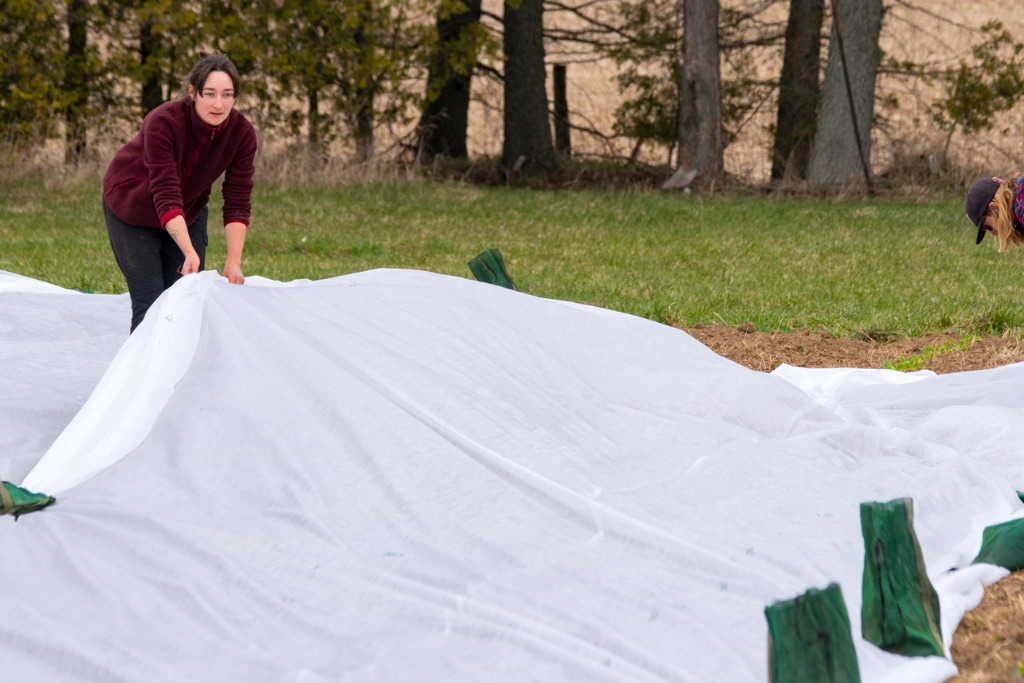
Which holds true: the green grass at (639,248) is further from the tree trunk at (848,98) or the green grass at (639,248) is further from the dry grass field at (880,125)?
the dry grass field at (880,125)

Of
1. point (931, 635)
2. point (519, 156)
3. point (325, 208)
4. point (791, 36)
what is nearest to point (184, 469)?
point (931, 635)

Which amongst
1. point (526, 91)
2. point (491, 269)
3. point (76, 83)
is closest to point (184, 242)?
point (491, 269)

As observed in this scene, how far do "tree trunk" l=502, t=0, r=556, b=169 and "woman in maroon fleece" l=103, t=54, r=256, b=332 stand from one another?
13224 millimetres

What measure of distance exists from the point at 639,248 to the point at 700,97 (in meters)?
6.34

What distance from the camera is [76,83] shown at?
1630 centimetres

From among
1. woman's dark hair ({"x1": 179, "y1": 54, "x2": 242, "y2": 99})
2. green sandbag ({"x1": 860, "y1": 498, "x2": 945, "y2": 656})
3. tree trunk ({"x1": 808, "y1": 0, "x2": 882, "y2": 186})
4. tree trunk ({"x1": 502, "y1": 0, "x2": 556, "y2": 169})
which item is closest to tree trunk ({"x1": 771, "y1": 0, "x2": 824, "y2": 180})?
tree trunk ({"x1": 808, "y1": 0, "x2": 882, "y2": 186})

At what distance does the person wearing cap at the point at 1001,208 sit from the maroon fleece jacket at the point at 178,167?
323 centimetres

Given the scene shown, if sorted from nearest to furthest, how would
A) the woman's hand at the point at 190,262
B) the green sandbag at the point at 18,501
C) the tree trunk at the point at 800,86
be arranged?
the green sandbag at the point at 18,501, the woman's hand at the point at 190,262, the tree trunk at the point at 800,86

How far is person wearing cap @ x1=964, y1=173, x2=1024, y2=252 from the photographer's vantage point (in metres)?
4.92

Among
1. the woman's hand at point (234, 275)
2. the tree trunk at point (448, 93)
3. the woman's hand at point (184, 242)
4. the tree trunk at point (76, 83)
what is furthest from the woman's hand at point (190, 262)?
the tree trunk at point (448, 93)

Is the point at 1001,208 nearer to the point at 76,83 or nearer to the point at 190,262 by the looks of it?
the point at 190,262

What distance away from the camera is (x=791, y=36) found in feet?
61.9

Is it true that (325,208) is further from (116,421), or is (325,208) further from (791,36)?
(116,421)

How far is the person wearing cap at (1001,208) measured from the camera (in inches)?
194
